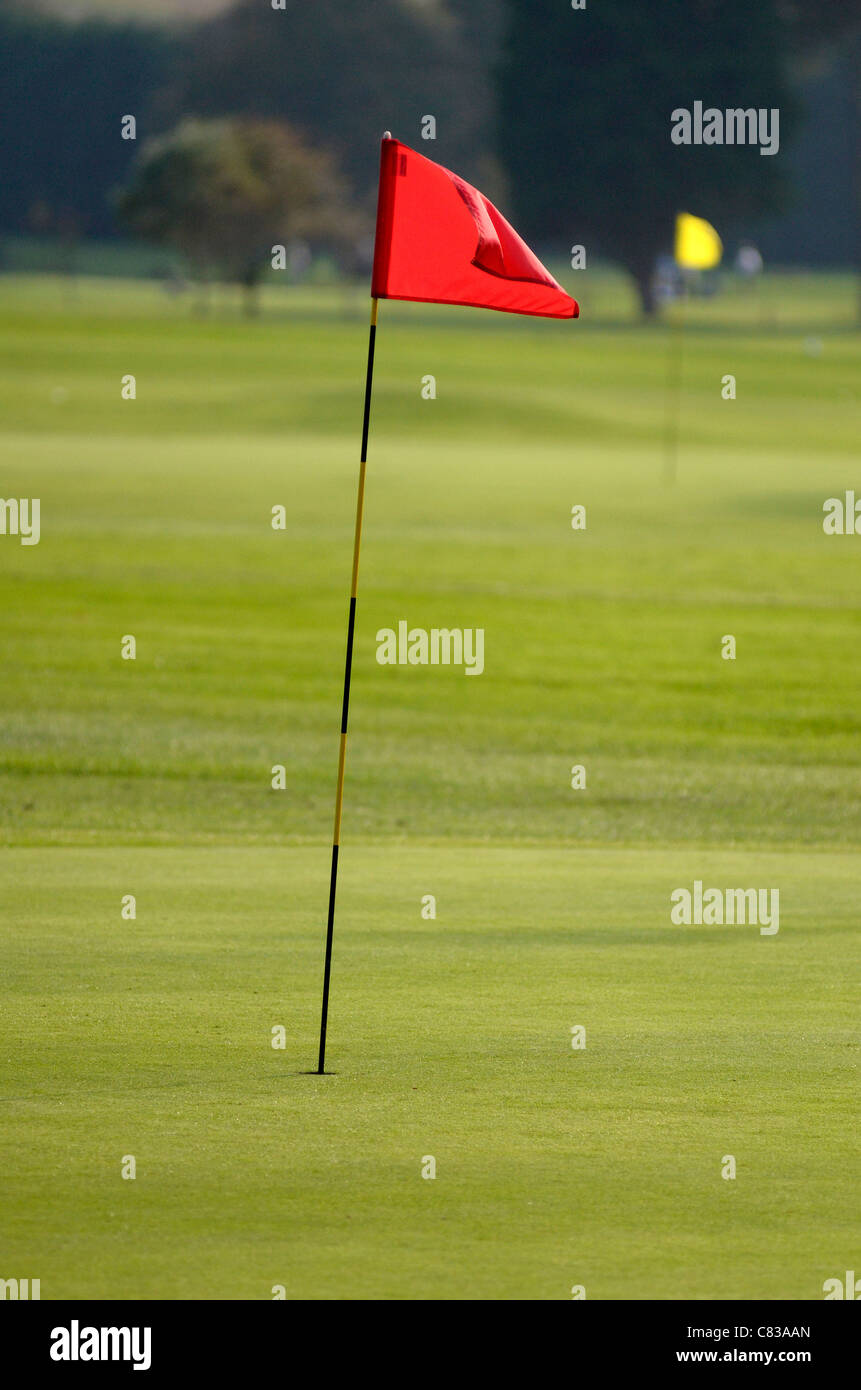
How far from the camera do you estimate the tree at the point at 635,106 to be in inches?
3243

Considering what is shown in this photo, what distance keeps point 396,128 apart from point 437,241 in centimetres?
10364

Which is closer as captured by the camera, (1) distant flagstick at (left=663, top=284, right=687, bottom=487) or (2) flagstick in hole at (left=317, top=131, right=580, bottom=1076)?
(2) flagstick in hole at (left=317, top=131, right=580, bottom=1076)

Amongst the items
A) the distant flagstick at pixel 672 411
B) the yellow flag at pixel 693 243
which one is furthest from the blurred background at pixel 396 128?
the yellow flag at pixel 693 243

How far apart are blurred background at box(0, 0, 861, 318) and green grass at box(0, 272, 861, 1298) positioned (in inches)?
1353

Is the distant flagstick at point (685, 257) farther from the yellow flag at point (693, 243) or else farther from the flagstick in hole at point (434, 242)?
the flagstick in hole at point (434, 242)

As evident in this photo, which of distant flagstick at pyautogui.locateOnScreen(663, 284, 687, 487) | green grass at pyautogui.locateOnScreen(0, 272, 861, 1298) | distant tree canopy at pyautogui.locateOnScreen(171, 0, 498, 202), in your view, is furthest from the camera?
distant tree canopy at pyautogui.locateOnScreen(171, 0, 498, 202)

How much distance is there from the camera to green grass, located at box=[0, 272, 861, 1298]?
5.22m

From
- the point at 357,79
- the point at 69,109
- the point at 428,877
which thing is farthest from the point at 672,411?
the point at 69,109

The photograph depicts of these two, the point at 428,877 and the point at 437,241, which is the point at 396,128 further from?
the point at 437,241

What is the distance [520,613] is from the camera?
2170 cm

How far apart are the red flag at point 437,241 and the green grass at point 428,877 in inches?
94.5

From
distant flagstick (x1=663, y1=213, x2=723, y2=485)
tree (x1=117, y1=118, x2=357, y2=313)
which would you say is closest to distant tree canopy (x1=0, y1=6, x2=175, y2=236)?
tree (x1=117, y1=118, x2=357, y2=313)

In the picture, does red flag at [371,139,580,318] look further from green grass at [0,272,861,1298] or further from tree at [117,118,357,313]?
tree at [117,118,357,313]

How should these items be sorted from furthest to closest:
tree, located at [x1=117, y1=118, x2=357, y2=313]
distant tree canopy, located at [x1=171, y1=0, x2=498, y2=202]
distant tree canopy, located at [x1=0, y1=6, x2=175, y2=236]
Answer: distant tree canopy, located at [x1=0, y1=6, x2=175, y2=236]
distant tree canopy, located at [x1=171, y1=0, x2=498, y2=202]
tree, located at [x1=117, y1=118, x2=357, y2=313]
